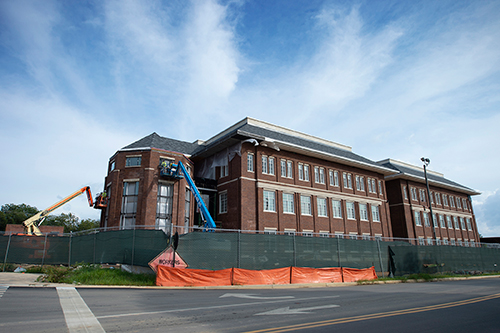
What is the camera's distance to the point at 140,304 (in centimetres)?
923

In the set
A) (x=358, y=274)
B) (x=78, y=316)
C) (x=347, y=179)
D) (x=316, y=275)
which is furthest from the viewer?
(x=347, y=179)

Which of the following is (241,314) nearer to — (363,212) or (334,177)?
(334,177)

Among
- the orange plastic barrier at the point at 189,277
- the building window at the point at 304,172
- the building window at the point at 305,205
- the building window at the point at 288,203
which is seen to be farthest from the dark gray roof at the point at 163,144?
the orange plastic barrier at the point at 189,277

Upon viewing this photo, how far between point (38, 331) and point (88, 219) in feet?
284

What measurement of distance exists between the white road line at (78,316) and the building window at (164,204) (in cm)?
1908

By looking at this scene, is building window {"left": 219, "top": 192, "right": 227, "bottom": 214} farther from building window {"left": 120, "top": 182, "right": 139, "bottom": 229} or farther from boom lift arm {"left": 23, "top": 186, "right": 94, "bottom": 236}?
boom lift arm {"left": 23, "top": 186, "right": 94, "bottom": 236}

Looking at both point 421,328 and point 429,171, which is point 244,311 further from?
point 429,171

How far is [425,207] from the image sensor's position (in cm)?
4828

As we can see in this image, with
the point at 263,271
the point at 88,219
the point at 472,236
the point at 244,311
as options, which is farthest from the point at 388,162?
the point at 88,219

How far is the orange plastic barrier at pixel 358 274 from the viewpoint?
18.6m

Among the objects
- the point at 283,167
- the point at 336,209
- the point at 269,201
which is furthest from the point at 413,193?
the point at 269,201

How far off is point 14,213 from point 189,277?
8329 cm

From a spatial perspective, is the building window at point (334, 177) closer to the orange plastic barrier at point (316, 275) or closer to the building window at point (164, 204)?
the building window at point (164, 204)

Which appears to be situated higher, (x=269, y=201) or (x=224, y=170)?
(x=224, y=170)
